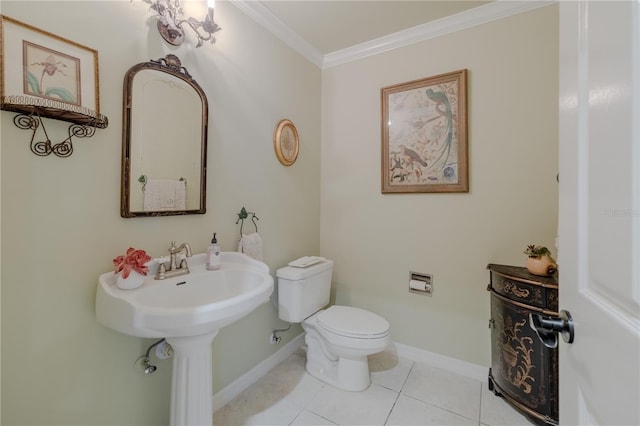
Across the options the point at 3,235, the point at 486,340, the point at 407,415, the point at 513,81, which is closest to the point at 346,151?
the point at 513,81

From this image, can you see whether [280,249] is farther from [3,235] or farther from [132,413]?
[3,235]

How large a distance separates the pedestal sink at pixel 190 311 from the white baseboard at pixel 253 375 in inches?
16.4

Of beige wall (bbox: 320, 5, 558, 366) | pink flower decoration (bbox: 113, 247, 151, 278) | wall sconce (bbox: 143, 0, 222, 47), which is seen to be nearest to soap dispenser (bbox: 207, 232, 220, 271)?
pink flower decoration (bbox: 113, 247, 151, 278)

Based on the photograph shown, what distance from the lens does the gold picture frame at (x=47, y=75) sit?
34.5 inches

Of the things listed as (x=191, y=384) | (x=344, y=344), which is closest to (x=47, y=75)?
(x=191, y=384)

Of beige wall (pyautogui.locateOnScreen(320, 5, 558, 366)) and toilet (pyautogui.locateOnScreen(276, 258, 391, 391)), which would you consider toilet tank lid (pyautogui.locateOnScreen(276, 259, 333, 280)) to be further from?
beige wall (pyautogui.locateOnScreen(320, 5, 558, 366))

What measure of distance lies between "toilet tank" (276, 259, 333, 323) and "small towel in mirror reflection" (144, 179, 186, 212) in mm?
809

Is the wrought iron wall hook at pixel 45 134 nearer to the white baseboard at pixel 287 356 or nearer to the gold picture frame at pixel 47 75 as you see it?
the gold picture frame at pixel 47 75

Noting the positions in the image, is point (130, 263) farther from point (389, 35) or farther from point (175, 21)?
point (389, 35)

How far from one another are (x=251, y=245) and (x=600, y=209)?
1.53m

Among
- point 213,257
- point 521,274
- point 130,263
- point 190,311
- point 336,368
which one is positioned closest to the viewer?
point 190,311

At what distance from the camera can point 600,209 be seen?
493 millimetres

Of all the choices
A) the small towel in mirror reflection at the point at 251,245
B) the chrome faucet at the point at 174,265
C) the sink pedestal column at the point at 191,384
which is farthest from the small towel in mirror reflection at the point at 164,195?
the sink pedestal column at the point at 191,384

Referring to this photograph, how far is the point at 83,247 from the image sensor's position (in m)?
1.08
